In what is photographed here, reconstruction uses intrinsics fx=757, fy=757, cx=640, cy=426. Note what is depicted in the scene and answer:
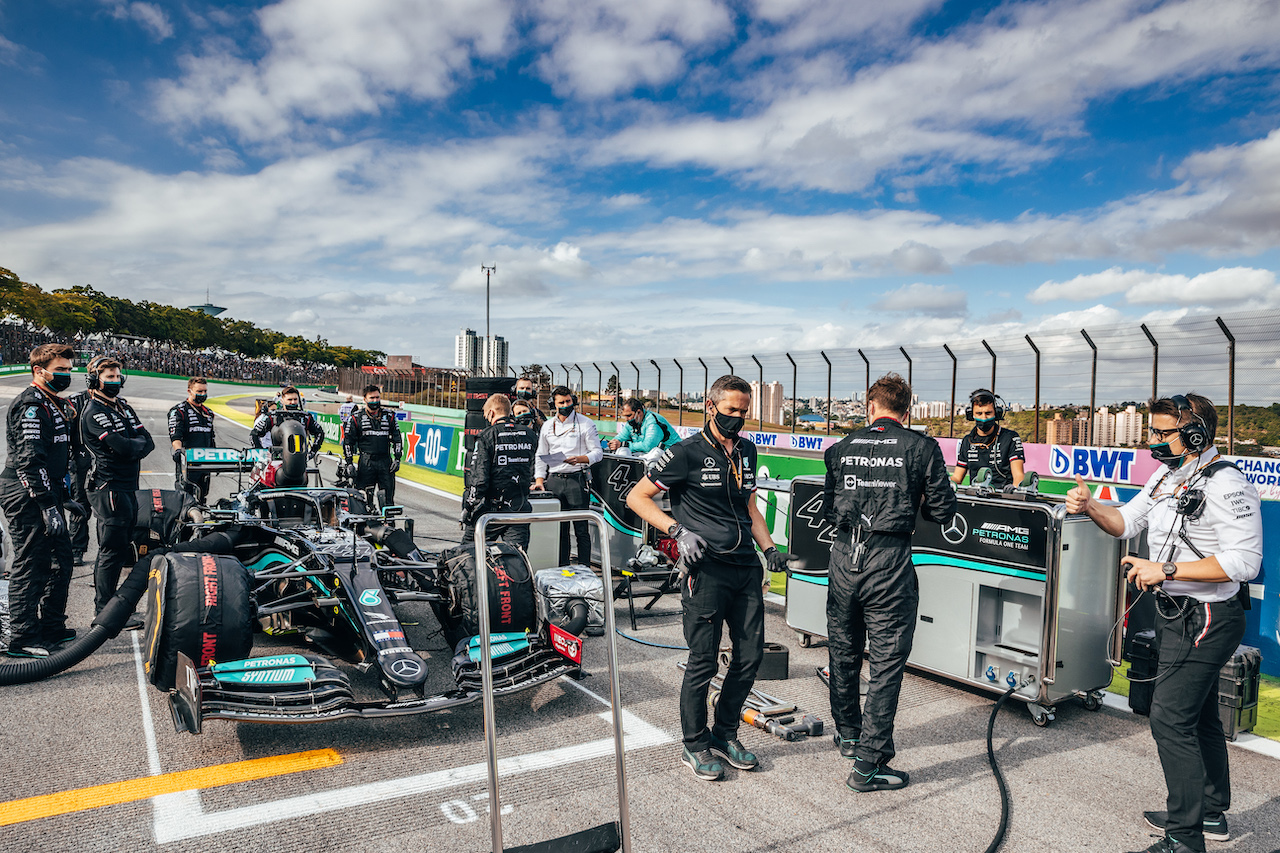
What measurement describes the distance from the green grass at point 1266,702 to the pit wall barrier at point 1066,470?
0.19 meters

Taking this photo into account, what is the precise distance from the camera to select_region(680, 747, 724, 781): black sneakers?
367 cm

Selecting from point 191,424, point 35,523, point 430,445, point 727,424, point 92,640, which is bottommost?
point 92,640

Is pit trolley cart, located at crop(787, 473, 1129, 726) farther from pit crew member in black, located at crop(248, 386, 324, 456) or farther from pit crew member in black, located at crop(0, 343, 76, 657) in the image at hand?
pit crew member in black, located at crop(248, 386, 324, 456)

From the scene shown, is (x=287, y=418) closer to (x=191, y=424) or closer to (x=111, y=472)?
(x=191, y=424)

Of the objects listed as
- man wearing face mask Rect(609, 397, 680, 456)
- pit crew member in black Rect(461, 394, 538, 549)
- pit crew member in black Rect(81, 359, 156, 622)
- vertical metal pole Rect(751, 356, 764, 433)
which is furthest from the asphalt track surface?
vertical metal pole Rect(751, 356, 764, 433)

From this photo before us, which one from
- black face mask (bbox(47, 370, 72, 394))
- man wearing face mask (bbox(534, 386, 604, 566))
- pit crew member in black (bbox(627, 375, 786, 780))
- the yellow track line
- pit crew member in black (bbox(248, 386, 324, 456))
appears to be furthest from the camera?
pit crew member in black (bbox(248, 386, 324, 456))

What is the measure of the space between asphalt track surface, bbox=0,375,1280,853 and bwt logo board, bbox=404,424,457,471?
1456 centimetres

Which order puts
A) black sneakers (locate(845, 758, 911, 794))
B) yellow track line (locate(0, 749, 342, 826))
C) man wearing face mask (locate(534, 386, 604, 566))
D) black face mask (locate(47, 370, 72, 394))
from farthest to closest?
man wearing face mask (locate(534, 386, 604, 566)), black face mask (locate(47, 370, 72, 394)), black sneakers (locate(845, 758, 911, 794)), yellow track line (locate(0, 749, 342, 826))

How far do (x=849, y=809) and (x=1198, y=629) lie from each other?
1.66 m

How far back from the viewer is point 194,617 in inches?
155

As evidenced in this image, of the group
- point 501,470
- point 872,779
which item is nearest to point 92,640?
point 501,470

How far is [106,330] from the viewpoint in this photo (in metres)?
80.6

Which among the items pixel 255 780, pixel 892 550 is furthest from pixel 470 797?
pixel 892 550

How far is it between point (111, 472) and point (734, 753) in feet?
16.6
